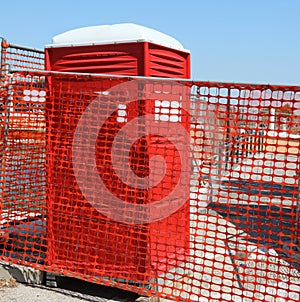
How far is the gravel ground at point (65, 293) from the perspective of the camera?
5305 mm

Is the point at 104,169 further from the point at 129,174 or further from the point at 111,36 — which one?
the point at 111,36

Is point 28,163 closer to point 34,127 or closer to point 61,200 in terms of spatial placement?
point 34,127

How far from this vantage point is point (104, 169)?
5.31m

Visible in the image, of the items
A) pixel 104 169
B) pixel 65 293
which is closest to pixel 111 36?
pixel 104 169

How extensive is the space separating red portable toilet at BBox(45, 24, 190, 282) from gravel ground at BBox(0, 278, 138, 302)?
0.26 meters

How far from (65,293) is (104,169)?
4.99 feet

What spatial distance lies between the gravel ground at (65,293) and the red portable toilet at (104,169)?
0.26 meters

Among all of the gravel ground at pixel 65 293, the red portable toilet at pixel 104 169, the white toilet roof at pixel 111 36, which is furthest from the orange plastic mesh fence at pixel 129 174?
the white toilet roof at pixel 111 36

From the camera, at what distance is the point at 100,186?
532 centimetres

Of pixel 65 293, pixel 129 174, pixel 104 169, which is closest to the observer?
pixel 129 174

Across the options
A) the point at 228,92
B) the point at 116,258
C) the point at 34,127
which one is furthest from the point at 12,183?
the point at 228,92

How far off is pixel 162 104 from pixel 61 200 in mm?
1640

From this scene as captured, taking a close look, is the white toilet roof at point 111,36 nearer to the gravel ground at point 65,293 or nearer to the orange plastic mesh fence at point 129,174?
the orange plastic mesh fence at point 129,174

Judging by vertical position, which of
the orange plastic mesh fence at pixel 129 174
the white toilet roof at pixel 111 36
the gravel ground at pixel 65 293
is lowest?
the gravel ground at pixel 65 293
